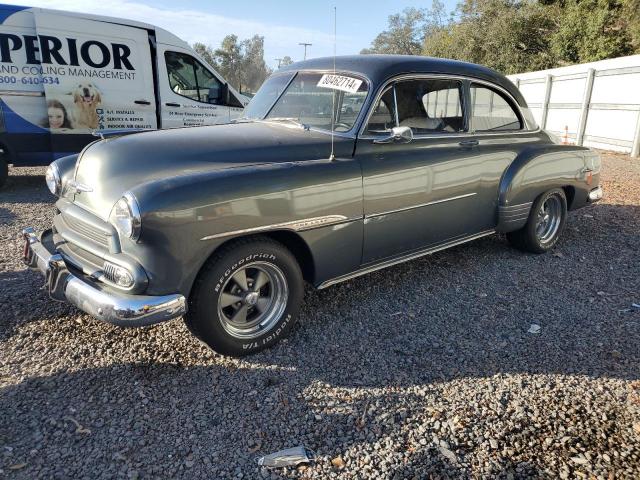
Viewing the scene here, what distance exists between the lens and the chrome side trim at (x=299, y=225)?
2.82 meters

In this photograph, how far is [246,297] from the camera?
3090mm

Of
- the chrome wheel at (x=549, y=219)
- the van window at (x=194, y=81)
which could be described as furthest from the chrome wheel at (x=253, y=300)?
the van window at (x=194, y=81)

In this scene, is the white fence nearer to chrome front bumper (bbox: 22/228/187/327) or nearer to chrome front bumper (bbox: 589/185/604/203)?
chrome front bumper (bbox: 589/185/604/203)

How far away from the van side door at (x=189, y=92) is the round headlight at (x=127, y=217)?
5.84 meters

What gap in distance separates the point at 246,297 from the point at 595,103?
551 inches

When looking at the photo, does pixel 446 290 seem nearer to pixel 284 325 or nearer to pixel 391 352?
pixel 391 352

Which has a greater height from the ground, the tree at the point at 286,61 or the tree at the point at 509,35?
the tree at the point at 509,35

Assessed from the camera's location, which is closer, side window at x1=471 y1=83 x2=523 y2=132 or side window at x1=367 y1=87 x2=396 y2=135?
side window at x1=367 y1=87 x2=396 y2=135

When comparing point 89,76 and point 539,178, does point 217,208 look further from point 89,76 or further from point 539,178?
point 89,76

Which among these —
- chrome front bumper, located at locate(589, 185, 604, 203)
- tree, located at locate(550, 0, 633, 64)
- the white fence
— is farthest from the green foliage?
chrome front bumper, located at locate(589, 185, 604, 203)

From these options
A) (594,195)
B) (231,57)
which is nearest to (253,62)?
(231,57)

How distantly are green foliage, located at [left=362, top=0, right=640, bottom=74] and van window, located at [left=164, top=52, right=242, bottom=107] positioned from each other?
50.3ft

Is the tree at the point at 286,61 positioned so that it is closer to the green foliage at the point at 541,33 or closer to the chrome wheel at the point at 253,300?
the chrome wheel at the point at 253,300

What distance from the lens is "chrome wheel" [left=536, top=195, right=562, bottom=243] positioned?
521 cm
